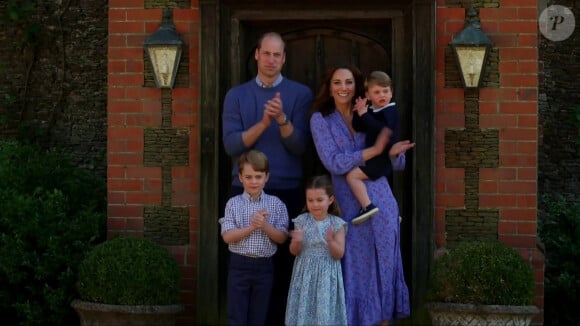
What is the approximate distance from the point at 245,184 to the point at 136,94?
1.47 metres

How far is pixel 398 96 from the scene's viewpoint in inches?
242

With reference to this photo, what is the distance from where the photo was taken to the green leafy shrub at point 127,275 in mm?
5504

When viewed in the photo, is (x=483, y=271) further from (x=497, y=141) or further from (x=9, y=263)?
(x=9, y=263)

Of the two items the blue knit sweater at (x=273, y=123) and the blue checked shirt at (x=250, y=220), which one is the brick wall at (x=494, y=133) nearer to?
the blue knit sweater at (x=273, y=123)

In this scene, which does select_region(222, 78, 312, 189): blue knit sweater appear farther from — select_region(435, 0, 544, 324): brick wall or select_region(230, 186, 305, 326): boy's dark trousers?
select_region(435, 0, 544, 324): brick wall

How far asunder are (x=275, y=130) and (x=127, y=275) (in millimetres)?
1333

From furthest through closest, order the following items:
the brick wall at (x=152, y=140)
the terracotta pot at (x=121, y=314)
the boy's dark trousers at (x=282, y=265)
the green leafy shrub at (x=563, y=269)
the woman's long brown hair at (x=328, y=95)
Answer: the green leafy shrub at (x=563, y=269) → the brick wall at (x=152, y=140) → the boy's dark trousers at (x=282, y=265) → the terracotta pot at (x=121, y=314) → the woman's long brown hair at (x=328, y=95)

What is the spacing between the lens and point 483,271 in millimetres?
5297

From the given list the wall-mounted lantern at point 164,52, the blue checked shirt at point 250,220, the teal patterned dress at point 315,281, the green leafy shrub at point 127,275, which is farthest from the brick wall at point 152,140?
the teal patterned dress at point 315,281

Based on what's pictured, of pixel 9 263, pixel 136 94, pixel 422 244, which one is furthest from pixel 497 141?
pixel 9 263

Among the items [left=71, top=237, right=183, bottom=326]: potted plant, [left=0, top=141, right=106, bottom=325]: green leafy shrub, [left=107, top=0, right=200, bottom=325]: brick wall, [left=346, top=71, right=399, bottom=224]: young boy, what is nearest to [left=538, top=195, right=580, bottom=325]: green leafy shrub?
[left=346, top=71, right=399, bottom=224]: young boy

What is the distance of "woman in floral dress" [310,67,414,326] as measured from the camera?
5.25m

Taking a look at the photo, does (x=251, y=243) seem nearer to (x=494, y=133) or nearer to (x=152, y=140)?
(x=152, y=140)

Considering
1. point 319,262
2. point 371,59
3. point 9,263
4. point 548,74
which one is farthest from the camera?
point 548,74
